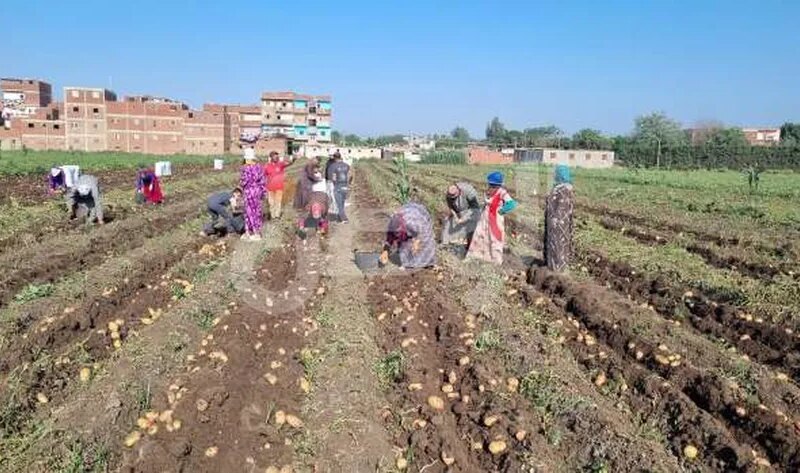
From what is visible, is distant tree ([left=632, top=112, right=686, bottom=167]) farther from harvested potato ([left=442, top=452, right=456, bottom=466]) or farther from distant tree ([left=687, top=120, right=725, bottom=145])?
harvested potato ([left=442, top=452, right=456, bottom=466])

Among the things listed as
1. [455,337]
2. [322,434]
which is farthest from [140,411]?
[455,337]

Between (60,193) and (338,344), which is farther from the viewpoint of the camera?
(60,193)

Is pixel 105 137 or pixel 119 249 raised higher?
pixel 105 137

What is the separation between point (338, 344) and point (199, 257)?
473 centimetres

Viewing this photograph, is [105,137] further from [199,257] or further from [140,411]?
[140,411]

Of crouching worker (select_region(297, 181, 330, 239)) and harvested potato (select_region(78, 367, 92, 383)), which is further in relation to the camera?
crouching worker (select_region(297, 181, 330, 239))

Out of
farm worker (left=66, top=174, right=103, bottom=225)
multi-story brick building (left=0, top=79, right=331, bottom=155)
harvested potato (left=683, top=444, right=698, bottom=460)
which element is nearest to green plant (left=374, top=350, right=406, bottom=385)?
harvested potato (left=683, top=444, right=698, bottom=460)

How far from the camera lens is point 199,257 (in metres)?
9.70

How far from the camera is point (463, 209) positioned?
385 inches

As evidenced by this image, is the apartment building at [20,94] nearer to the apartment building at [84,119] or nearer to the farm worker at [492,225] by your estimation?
the apartment building at [84,119]

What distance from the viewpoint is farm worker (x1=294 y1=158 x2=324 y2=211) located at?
12.0m

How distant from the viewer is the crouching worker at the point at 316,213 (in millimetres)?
10997

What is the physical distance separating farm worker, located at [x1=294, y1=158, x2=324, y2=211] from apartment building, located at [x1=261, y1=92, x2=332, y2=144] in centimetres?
8557

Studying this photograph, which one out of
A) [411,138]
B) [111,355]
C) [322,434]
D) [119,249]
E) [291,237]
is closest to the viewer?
[322,434]
